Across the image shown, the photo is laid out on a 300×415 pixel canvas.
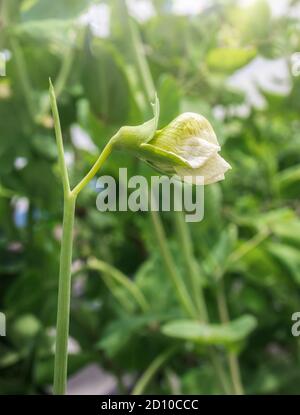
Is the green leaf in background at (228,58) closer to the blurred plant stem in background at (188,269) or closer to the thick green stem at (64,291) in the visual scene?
the blurred plant stem in background at (188,269)

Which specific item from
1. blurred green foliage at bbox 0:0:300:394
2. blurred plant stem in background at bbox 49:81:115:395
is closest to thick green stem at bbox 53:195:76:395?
blurred plant stem in background at bbox 49:81:115:395

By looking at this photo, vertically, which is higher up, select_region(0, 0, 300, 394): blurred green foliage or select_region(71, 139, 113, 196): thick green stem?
select_region(0, 0, 300, 394): blurred green foliage

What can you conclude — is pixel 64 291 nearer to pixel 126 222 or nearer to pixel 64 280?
pixel 64 280

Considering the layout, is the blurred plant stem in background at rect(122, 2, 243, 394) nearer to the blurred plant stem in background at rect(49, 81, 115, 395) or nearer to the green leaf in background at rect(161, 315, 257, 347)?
the green leaf in background at rect(161, 315, 257, 347)

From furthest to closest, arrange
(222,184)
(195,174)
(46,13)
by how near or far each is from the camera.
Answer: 1. (222,184)
2. (46,13)
3. (195,174)

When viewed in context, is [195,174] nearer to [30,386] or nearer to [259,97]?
[30,386]
